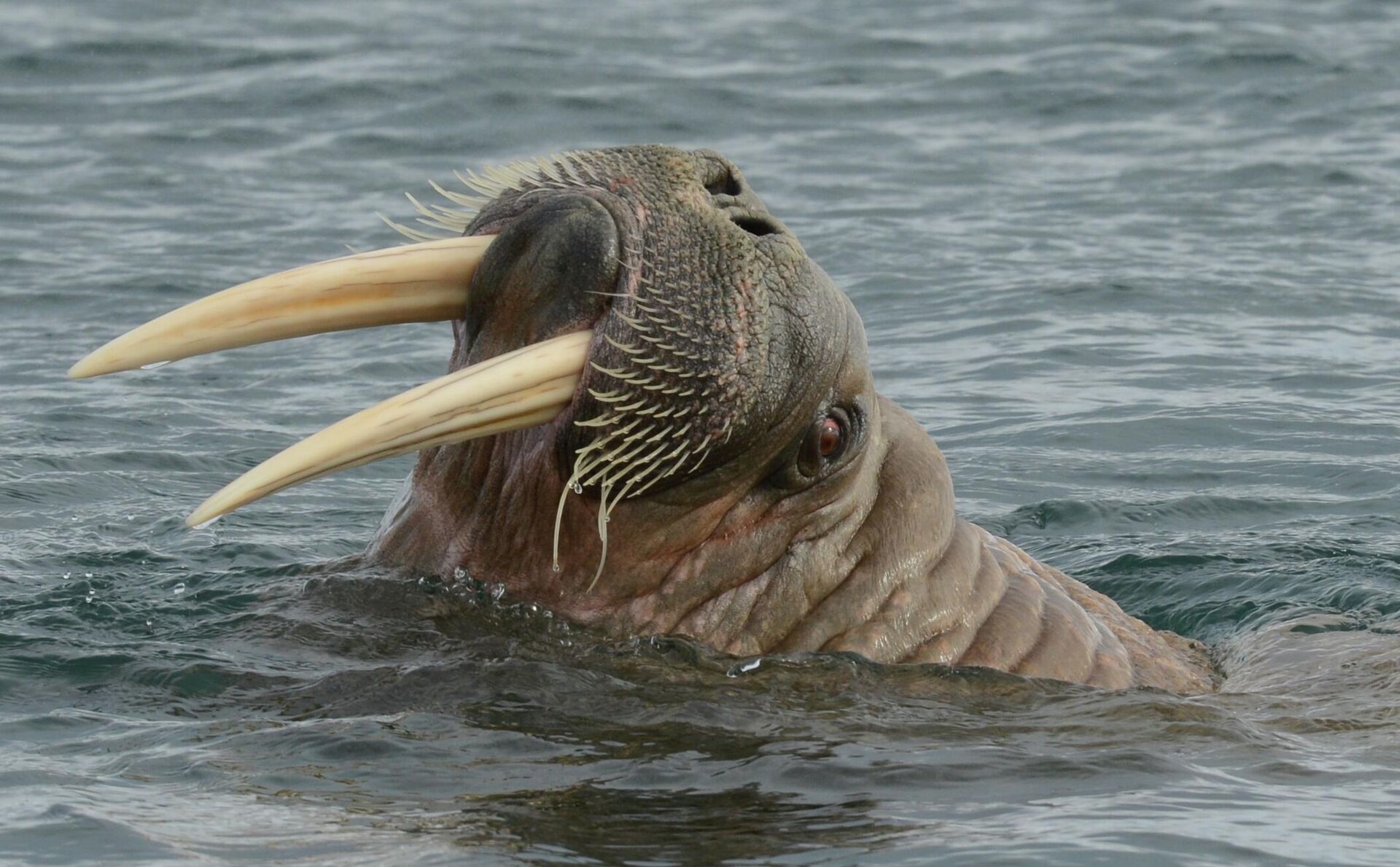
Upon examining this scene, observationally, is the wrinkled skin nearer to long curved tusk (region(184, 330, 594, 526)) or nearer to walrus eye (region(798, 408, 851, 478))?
walrus eye (region(798, 408, 851, 478))

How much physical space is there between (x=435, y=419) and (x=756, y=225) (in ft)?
4.03

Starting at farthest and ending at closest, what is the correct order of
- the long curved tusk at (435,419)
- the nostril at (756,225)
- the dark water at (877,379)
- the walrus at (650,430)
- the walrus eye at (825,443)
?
the walrus eye at (825,443)
the nostril at (756,225)
the walrus at (650,430)
the dark water at (877,379)
the long curved tusk at (435,419)

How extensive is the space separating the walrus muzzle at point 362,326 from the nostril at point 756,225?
1.95ft

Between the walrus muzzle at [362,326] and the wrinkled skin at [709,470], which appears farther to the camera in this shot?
the wrinkled skin at [709,470]

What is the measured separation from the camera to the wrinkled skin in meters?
5.84

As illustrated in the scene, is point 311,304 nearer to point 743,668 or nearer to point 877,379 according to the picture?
point 743,668

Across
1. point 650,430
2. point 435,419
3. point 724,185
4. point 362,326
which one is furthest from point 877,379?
point 435,419

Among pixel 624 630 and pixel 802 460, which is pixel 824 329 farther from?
pixel 624 630

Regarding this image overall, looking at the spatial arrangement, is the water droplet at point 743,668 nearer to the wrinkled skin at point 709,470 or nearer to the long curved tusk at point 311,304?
the wrinkled skin at point 709,470

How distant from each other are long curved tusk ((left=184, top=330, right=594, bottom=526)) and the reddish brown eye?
33.8 inches

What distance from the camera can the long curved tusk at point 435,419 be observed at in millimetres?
5238

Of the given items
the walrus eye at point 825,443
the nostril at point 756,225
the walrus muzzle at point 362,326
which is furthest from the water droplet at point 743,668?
the nostril at point 756,225

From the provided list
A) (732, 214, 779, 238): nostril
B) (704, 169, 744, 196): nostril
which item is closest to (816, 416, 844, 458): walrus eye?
(732, 214, 779, 238): nostril

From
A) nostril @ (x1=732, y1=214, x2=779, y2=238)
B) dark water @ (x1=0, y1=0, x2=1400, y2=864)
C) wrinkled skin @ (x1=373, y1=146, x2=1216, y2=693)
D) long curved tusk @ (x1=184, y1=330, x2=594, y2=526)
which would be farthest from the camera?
nostril @ (x1=732, y1=214, x2=779, y2=238)
